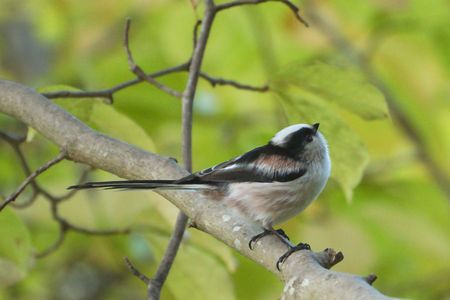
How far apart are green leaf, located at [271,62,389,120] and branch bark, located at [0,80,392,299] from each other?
0.57 metres

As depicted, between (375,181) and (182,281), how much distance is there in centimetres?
169

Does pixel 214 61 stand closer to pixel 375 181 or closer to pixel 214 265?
pixel 375 181

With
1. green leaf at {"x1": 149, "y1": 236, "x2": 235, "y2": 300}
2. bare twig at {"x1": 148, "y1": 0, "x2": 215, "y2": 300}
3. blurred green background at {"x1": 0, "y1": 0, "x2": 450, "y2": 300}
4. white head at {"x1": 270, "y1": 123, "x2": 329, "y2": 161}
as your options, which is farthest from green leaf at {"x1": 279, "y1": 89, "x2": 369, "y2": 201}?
green leaf at {"x1": 149, "y1": 236, "x2": 235, "y2": 300}

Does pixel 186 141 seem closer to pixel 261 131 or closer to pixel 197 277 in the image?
pixel 197 277

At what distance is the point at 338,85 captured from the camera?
278 centimetres

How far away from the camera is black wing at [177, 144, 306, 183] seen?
2.72 m

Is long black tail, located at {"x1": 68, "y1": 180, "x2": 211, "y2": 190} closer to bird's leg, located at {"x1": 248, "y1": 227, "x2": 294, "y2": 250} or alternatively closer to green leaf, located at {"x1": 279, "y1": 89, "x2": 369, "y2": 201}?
bird's leg, located at {"x1": 248, "y1": 227, "x2": 294, "y2": 250}

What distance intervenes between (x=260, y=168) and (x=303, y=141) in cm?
24

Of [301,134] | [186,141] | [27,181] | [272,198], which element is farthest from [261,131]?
[27,181]

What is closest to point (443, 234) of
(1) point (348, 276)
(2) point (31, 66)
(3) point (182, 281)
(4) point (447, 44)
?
(4) point (447, 44)

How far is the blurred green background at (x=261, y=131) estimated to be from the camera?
2.79m

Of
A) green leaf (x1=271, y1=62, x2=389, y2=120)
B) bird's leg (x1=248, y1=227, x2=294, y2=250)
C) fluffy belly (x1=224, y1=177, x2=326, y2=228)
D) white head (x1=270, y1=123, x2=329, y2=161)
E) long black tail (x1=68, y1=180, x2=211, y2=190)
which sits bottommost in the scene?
fluffy belly (x1=224, y1=177, x2=326, y2=228)

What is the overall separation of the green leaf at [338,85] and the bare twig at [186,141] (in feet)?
0.91

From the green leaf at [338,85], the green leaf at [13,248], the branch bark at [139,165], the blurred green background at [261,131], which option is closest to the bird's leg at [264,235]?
the branch bark at [139,165]
